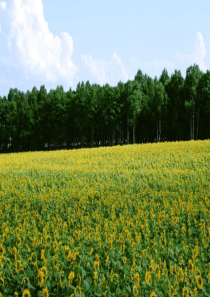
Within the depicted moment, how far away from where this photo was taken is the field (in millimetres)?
4156

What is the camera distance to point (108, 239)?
19.2 ft

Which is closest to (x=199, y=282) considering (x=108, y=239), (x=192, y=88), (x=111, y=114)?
(x=108, y=239)

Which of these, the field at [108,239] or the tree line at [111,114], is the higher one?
the tree line at [111,114]

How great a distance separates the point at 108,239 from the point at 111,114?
45706mm

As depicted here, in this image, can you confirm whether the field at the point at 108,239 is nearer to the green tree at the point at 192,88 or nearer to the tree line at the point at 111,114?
the green tree at the point at 192,88

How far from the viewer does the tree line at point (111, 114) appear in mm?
47244

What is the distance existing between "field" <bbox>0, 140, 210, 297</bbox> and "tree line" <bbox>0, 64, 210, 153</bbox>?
3733 centimetres

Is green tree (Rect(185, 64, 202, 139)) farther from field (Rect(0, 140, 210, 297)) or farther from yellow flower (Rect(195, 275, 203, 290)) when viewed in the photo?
yellow flower (Rect(195, 275, 203, 290))

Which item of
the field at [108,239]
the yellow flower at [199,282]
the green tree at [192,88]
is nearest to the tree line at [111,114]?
the green tree at [192,88]

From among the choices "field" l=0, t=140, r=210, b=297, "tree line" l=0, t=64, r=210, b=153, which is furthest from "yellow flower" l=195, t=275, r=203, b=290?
"tree line" l=0, t=64, r=210, b=153

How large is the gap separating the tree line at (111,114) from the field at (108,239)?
37.3 m

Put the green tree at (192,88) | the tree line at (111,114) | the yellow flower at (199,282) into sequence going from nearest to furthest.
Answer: the yellow flower at (199,282), the green tree at (192,88), the tree line at (111,114)

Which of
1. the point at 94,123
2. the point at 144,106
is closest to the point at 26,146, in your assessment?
the point at 94,123

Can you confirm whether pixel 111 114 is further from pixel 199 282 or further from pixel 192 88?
pixel 199 282
